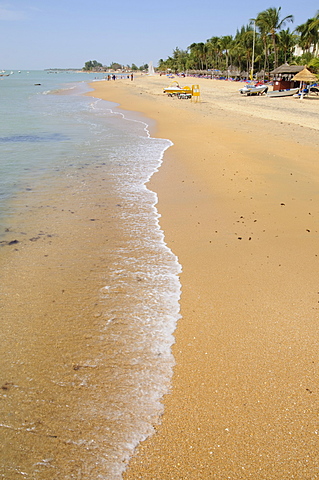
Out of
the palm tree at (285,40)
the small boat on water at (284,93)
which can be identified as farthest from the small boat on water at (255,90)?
→ the palm tree at (285,40)

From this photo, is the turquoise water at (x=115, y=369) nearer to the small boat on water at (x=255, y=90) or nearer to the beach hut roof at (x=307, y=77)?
the beach hut roof at (x=307, y=77)

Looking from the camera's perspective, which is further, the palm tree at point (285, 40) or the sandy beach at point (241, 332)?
the palm tree at point (285, 40)

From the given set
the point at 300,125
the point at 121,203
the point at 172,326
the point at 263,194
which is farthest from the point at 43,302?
the point at 300,125

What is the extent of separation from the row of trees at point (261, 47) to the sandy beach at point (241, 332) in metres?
30.1

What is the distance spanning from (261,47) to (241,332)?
7459 cm

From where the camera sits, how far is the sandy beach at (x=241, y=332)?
8.16 feet

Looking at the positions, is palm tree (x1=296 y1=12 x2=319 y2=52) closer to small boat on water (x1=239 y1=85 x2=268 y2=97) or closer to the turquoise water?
small boat on water (x1=239 y1=85 x2=268 y2=97)

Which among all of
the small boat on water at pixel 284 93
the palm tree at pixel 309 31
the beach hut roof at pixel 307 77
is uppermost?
the palm tree at pixel 309 31

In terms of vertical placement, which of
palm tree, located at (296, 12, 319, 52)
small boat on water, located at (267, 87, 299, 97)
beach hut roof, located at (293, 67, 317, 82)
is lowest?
small boat on water, located at (267, 87, 299, 97)

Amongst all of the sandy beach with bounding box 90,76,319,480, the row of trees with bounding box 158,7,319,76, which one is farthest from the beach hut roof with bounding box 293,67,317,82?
the sandy beach with bounding box 90,76,319,480

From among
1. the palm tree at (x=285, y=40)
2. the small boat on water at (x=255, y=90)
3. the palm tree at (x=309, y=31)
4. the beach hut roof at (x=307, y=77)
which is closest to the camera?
the beach hut roof at (x=307, y=77)

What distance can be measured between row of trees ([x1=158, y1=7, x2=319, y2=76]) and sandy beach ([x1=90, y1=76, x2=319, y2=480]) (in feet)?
98.9

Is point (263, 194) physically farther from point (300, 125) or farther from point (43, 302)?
point (300, 125)

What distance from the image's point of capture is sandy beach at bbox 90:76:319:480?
8.16 ft
